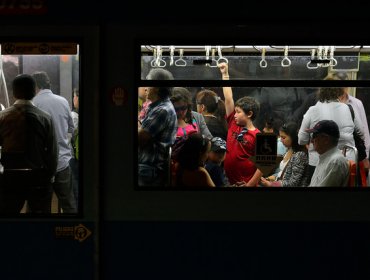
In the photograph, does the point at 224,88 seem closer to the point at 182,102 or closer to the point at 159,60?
the point at 182,102

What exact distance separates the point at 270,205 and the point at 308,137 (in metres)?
0.58

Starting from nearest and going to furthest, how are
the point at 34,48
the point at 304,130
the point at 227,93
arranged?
the point at 34,48
the point at 227,93
the point at 304,130

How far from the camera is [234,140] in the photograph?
455cm

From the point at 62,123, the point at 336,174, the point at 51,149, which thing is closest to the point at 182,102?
the point at 62,123

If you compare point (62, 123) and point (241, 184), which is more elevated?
point (62, 123)

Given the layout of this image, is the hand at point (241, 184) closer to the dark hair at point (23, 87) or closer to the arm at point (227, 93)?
the arm at point (227, 93)

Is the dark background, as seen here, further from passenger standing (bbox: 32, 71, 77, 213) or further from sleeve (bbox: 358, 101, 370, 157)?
sleeve (bbox: 358, 101, 370, 157)

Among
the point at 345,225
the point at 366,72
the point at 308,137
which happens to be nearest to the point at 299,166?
the point at 308,137

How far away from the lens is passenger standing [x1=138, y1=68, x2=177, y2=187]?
4.46 m

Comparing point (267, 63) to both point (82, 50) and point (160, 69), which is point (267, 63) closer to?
point (160, 69)

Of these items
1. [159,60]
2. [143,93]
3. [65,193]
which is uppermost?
[159,60]

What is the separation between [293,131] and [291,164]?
0.24 m

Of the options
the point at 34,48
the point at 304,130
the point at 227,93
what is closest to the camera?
the point at 34,48

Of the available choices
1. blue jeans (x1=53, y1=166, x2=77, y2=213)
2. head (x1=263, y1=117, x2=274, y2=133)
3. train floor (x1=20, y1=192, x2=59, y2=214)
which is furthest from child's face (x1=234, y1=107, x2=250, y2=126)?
train floor (x1=20, y1=192, x2=59, y2=214)
